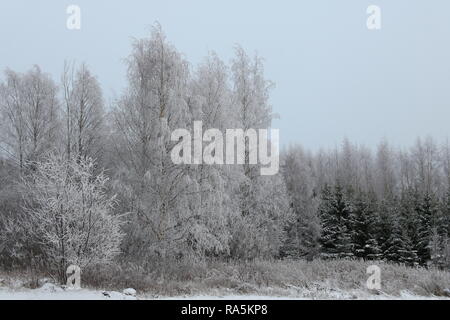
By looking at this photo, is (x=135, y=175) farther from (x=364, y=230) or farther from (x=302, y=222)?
(x=364, y=230)

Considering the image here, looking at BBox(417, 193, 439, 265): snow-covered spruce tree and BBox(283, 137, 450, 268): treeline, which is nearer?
BBox(283, 137, 450, 268): treeline

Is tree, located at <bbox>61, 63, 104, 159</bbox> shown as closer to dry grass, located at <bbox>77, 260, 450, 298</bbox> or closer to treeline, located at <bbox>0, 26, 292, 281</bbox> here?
treeline, located at <bbox>0, 26, 292, 281</bbox>

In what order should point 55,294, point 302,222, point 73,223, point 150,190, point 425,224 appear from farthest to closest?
1. point 302,222
2. point 425,224
3. point 150,190
4. point 73,223
5. point 55,294

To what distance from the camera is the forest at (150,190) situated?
10945 millimetres

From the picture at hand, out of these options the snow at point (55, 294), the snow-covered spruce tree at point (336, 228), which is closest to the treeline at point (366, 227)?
the snow-covered spruce tree at point (336, 228)

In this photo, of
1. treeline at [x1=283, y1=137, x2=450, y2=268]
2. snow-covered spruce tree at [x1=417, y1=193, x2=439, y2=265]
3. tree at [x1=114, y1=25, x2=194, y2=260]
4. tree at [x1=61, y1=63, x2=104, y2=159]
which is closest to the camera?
tree at [x1=114, y1=25, x2=194, y2=260]

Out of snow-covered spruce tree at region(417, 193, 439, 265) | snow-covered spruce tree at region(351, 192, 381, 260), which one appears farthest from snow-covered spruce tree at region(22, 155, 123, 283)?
snow-covered spruce tree at region(417, 193, 439, 265)

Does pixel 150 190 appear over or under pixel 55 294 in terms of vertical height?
over

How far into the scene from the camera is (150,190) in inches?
552

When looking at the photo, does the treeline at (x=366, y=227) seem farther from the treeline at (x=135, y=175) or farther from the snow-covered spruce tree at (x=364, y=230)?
the treeline at (x=135, y=175)

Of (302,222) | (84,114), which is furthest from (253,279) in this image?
(302,222)

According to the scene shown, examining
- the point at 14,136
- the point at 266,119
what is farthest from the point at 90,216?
the point at 14,136

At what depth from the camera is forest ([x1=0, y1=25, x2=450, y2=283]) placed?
431 inches

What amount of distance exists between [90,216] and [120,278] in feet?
6.44
